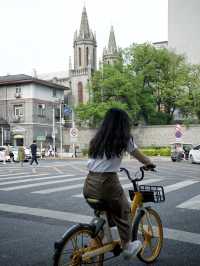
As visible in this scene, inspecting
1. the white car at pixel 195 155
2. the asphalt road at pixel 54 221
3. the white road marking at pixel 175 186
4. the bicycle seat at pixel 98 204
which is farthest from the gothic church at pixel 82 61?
the bicycle seat at pixel 98 204

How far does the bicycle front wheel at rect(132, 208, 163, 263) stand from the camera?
16.2 ft

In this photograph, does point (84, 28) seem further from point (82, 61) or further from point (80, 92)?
point (80, 92)

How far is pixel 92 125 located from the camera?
53.7 meters

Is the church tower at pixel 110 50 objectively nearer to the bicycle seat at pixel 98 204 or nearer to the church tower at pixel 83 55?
the church tower at pixel 83 55

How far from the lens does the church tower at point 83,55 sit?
85.4 m

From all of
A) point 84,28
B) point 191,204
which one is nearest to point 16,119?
point 84,28

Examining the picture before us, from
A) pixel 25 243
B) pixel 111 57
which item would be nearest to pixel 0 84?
pixel 111 57

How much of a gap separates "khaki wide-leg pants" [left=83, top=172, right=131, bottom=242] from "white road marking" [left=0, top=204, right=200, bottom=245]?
2075 millimetres

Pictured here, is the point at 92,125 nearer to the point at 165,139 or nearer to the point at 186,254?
the point at 165,139

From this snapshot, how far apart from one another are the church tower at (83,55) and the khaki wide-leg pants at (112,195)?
266ft

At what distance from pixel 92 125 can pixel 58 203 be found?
44221mm

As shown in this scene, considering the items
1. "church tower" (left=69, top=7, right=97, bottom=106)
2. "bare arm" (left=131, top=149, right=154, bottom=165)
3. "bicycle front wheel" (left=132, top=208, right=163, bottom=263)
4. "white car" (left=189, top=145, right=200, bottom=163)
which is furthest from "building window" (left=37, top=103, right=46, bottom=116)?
"bare arm" (left=131, top=149, right=154, bottom=165)

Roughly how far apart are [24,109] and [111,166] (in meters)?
51.7

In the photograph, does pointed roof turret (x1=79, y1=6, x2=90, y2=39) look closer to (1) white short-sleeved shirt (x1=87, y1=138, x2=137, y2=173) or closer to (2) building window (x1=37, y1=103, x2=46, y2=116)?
(2) building window (x1=37, y1=103, x2=46, y2=116)
